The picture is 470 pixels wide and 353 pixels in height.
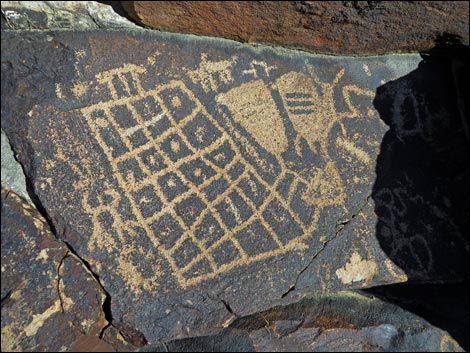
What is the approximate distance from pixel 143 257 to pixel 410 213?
812 millimetres

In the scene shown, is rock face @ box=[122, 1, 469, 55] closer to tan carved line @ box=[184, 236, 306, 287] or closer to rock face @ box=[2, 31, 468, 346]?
rock face @ box=[2, 31, 468, 346]

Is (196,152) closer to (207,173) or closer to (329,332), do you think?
(207,173)

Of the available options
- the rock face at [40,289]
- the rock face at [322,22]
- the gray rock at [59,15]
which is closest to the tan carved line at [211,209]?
the rock face at [40,289]

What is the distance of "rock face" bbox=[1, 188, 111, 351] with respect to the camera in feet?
3.91

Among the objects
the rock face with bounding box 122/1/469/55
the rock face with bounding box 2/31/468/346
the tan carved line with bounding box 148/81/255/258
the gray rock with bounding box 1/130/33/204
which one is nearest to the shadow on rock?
the rock face with bounding box 2/31/468/346

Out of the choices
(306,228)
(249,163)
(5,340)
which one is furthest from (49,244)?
(306,228)

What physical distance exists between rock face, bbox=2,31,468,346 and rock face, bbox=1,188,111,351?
5 centimetres

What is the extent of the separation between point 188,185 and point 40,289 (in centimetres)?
44

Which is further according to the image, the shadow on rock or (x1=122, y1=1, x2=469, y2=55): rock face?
the shadow on rock

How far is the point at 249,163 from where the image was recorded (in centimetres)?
139

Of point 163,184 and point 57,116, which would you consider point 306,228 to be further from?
point 57,116

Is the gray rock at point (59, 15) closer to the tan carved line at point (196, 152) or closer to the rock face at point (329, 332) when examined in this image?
the tan carved line at point (196, 152)

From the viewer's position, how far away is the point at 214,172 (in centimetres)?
136

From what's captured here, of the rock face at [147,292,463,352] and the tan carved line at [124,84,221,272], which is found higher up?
the tan carved line at [124,84,221,272]
